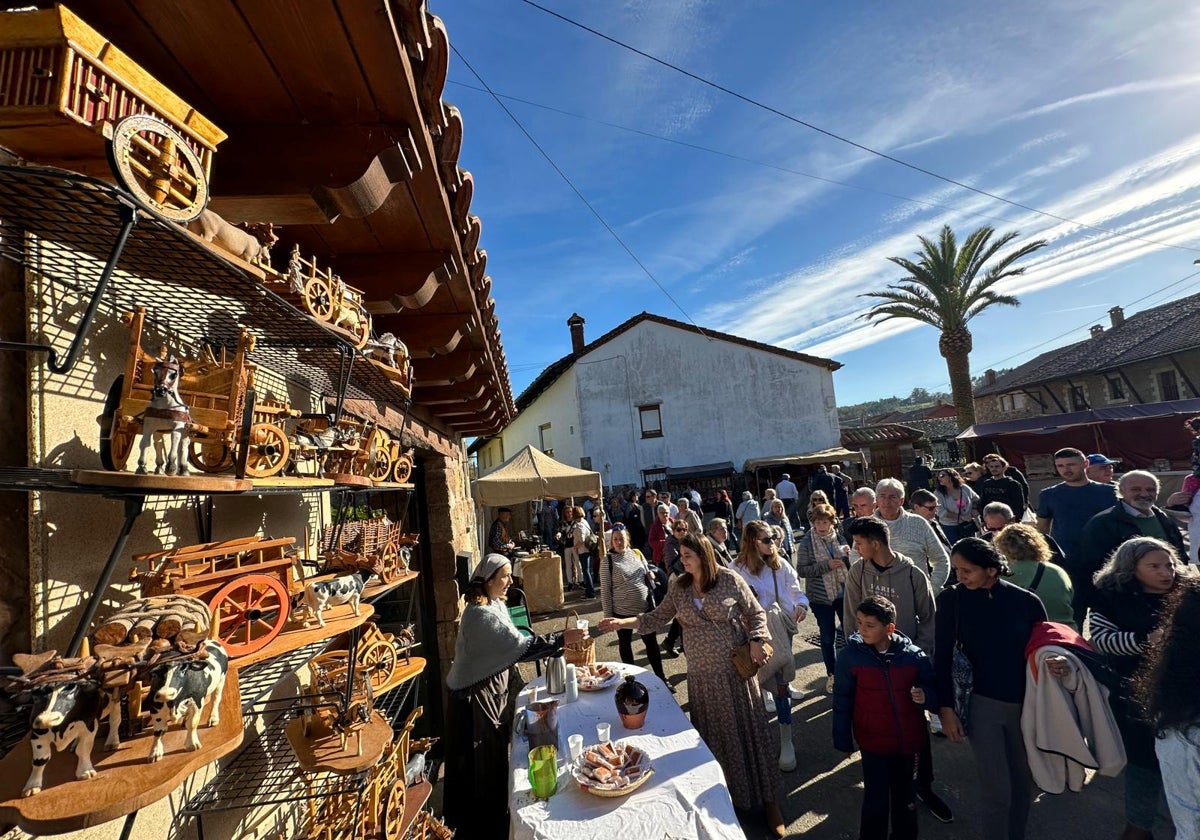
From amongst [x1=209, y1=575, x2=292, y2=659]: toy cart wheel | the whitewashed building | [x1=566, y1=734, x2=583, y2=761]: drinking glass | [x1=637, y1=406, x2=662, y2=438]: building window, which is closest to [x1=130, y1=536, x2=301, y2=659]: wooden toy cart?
[x1=209, y1=575, x2=292, y2=659]: toy cart wheel

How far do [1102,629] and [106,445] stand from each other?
4475 millimetres

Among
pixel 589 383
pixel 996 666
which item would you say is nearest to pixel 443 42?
pixel 996 666

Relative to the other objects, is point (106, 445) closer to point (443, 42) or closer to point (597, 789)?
point (443, 42)

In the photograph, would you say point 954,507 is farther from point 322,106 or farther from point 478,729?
point 322,106

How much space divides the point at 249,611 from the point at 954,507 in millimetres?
7116

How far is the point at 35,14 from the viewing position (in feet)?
2.94

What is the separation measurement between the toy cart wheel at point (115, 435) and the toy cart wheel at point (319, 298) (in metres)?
0.53

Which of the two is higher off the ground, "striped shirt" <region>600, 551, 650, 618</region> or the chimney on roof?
the chimney on roof

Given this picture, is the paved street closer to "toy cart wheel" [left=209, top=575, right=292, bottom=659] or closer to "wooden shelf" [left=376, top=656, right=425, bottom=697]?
"wooden shelf" [left=376, top=656, right=425, bottom=697]

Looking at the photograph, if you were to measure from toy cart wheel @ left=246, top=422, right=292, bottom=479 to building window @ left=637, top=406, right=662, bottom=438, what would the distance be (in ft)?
61.5

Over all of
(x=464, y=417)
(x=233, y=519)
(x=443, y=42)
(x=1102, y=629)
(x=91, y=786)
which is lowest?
(x=1102, y=629)

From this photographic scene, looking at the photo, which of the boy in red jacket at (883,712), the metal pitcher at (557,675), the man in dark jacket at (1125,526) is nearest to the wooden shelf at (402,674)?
the metal pitcher at (557,675)

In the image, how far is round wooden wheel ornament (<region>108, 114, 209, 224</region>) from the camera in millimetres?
951

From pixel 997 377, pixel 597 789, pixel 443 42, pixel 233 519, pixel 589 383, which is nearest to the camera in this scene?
pixel 443 42
